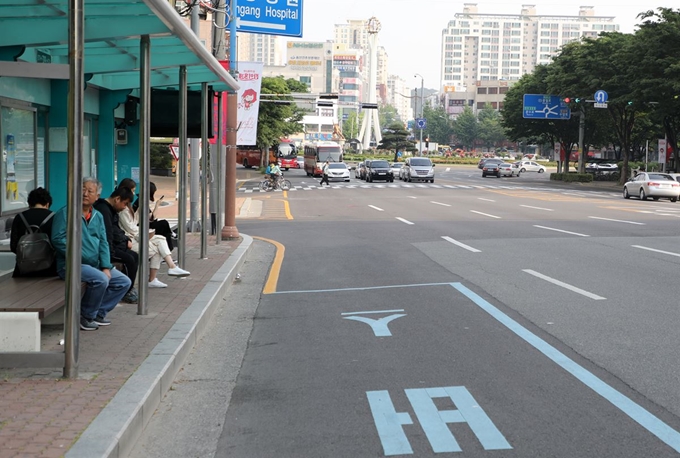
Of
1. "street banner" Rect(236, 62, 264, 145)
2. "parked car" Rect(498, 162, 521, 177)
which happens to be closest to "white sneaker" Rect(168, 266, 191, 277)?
"street banner" Rect(236, 62, 264, 145)

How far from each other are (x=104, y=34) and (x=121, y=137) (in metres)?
10.0

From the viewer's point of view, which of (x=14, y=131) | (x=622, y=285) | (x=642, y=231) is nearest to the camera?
(x=622, y=285)

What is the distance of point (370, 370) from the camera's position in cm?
719

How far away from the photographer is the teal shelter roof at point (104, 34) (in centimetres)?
722

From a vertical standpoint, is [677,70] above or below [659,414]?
above

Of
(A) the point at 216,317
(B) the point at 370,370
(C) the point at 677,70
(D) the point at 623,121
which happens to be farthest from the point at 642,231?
(D) the point at 623,121

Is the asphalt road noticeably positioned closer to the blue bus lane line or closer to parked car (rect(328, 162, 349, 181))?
the blue bus lane line

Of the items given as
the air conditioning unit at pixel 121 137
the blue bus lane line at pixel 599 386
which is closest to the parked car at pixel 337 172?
the air conditioning unit at pixel 121 137

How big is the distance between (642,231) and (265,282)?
435 inches

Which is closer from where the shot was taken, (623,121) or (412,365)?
(412,365)

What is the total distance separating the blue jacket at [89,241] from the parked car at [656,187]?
35183mm

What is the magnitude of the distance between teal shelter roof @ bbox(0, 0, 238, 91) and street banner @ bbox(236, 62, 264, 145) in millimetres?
10451

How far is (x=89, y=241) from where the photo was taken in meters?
7.96

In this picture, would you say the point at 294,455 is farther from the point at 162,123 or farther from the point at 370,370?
the point at 162,123
